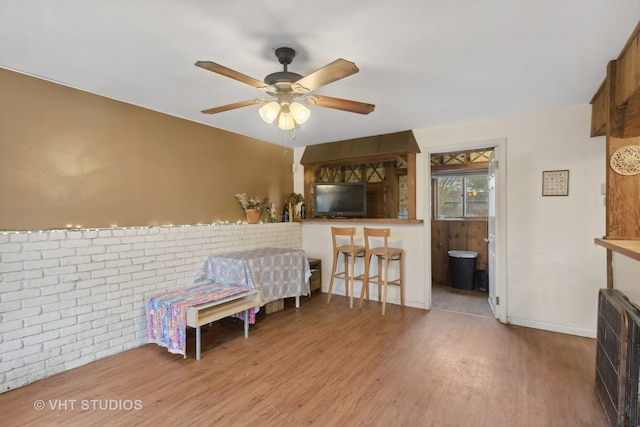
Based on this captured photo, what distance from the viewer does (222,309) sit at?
9.25 ft

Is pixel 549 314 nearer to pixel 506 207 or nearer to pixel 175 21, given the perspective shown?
pixel 506 207

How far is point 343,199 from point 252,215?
4.48 ft

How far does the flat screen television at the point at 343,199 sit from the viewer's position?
4.50 meters

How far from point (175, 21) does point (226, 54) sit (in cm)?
38

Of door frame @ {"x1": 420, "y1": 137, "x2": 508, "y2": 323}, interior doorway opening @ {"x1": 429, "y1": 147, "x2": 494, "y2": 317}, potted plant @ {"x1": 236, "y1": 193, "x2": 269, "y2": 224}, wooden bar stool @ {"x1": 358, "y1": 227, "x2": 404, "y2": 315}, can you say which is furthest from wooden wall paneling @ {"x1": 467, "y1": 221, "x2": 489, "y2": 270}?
potted plant @ {"x1": 236, "y1": 193, "x2": 269, "y2": 224}

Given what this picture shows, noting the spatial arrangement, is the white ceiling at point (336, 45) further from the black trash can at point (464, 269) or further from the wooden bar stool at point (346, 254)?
the black trash can at point (464, 269)

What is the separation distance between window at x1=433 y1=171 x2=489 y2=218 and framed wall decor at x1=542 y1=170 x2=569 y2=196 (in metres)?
2.08

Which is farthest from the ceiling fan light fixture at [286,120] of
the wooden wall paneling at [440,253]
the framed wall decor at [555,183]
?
the wooden wall paneling at [440,253]

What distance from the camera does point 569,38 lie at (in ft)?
5.98

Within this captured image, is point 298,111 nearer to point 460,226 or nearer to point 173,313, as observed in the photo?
point 173,313

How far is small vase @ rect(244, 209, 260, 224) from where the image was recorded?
3977 mm

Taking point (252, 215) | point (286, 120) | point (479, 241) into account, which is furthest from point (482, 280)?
point (286, 120)

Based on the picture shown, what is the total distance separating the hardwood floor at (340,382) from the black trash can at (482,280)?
1.60 metres
